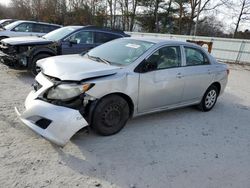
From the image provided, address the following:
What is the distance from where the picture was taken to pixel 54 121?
3.05 metres

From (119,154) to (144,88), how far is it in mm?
1222

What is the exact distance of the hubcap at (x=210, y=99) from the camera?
17.6 ft

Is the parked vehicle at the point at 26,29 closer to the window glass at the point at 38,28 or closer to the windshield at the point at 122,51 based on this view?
the window glass at the point at 38,28

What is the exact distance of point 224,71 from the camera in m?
5.54

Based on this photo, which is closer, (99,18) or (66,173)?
(66,173)

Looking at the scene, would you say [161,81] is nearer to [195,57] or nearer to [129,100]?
[129,100]

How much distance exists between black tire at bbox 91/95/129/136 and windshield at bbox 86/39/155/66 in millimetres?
677

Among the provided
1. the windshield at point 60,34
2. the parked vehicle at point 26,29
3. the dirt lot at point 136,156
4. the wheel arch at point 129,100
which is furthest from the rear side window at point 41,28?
the wheel arch at point 129,100

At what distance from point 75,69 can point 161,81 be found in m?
1.55

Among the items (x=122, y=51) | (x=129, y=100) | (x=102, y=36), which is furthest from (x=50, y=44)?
(x=129, y=100)

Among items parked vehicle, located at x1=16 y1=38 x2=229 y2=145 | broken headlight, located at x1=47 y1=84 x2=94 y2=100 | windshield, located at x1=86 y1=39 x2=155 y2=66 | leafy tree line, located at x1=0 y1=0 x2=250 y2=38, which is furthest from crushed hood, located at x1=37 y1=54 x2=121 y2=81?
leafy tree line, located at x1=0 y1=0 x2=250 y2=38

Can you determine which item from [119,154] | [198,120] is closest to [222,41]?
[198,120]

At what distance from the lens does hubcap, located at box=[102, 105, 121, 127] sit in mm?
3579

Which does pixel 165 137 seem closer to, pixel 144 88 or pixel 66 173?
pixel 144 88
